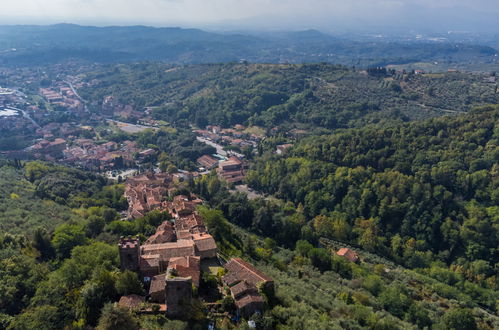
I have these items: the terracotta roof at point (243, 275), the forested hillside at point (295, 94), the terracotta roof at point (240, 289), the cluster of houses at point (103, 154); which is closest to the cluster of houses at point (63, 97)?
the forested hillside at point (295, 94)

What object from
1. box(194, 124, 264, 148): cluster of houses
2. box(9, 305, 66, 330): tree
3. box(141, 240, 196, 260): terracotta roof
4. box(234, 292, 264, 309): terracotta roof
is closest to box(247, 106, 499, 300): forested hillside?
box(141, 240, 196, 260): terracotta roof

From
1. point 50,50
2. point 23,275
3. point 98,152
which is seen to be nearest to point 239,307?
point 23,275

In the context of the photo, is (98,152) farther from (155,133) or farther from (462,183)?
(462,183)

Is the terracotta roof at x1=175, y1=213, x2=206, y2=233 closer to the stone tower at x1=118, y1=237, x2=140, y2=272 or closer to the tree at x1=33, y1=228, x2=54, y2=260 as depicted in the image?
the stone tower at x1=118, y1=237, x2=140, y2=272

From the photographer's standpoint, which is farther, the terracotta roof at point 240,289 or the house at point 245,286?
the terracotta roof at point 240,289

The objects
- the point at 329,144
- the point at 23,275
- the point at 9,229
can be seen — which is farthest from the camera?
the point at 329,144

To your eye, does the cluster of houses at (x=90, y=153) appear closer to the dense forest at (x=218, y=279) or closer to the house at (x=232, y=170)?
the dense forest at (x=218, y=279)
